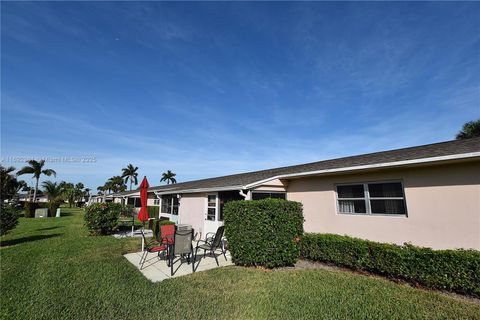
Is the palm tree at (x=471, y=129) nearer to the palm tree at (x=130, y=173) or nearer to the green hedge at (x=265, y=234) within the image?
the green hedge at (x=265, y=234)

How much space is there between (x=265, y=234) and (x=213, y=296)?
8.35ft

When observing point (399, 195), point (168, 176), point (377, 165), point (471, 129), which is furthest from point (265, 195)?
point (168, 176)

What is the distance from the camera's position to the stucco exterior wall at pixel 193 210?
1302cm

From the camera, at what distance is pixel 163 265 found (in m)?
7.73

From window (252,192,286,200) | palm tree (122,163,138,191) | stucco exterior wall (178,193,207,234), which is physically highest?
palm tree (122,163,138,191)

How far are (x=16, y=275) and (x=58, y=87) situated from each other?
841 centimetres

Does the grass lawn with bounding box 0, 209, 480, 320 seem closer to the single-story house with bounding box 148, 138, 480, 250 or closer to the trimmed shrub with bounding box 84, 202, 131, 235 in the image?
the single-story house with bounding box 148, 138, 480, 250

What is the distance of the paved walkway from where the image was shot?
6656 millimetres

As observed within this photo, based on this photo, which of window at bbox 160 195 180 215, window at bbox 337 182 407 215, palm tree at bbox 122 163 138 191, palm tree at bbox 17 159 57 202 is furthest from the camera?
palm tree at bbox 122 163 138 191

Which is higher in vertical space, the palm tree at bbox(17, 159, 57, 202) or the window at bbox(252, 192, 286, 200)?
the palm tree at bbox(17, 159, 57, 202)

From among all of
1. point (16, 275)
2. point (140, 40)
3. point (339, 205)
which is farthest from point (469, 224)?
point (140, 40)

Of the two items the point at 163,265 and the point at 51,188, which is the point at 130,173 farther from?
the point at 163,265

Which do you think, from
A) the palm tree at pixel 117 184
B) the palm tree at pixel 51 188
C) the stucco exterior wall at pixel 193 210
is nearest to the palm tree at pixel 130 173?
the palm tree at pixel 117 184

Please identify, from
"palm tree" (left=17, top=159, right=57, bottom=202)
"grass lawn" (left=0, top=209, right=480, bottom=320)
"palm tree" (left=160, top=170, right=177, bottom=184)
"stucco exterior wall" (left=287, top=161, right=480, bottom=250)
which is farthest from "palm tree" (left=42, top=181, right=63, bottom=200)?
"stucco exterior wall" (left=287, top=161, right=480, bottom=250)
